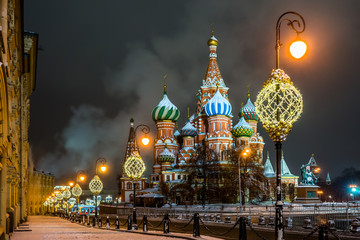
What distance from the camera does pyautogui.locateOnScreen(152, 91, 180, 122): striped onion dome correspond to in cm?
9250

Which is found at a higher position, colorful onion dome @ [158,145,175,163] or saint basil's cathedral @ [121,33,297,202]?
saint basil's cathedral @ [121,33,297,202]

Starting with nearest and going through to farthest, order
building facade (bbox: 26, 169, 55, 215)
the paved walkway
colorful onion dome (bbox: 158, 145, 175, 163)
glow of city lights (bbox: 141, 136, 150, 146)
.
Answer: the paved walkway, glow of city lights (bbox: 141, 136, 150, 146), colorful onion dome (bbox: 158, 145, 175, 163), building facade (bbox: 26, 169, 55, 215)

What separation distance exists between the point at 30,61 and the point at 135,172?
16.1m

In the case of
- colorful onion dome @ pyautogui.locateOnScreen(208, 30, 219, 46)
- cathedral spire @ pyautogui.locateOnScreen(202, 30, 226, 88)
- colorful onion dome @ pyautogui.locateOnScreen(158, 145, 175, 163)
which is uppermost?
colorful onion dome @ pyautogui.locateOnScreen(208, 30, 219, 46)

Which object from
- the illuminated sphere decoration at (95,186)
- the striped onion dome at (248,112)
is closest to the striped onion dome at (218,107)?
the striped onion dome at (248,112)

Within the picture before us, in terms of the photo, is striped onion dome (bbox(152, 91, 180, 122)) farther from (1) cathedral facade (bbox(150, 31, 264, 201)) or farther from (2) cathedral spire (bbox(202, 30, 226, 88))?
(2) cathedral spire (bbox(202, 30, 226, 88))

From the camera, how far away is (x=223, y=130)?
8069 cm

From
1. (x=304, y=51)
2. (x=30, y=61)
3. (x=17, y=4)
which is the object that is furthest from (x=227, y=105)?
(x=304, y=51)

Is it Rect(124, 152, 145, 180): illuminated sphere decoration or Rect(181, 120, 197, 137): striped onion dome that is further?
Rect(181, 120, 197, 137): striped onion dome

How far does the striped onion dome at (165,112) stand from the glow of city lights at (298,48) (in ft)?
261

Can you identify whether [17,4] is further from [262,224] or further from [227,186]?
[227,186]

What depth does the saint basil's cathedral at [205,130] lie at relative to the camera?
81.2 meters

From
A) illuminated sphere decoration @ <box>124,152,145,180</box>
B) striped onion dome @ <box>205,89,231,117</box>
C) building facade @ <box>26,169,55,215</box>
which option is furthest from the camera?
building facade @ <box>26,169,55,215</box>

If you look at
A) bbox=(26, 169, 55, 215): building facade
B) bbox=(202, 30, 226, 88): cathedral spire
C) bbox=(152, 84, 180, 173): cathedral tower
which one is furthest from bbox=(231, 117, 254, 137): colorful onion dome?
bbox=(26, 169, 55, 215): building facade
